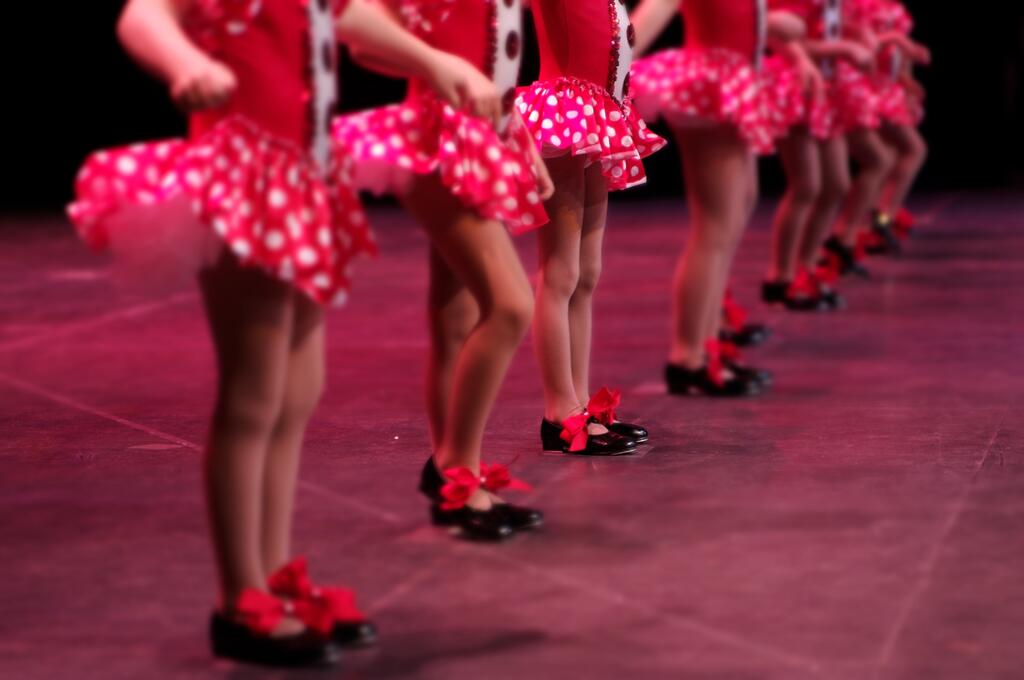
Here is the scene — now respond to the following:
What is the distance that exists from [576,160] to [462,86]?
112cm

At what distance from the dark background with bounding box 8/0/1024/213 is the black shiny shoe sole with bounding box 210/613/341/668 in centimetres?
1040

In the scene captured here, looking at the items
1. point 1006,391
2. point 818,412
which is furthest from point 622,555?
point 1006,391

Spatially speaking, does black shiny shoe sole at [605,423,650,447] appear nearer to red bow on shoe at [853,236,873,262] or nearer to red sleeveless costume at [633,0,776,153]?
red sleeveless costume at [633,0,776,153]

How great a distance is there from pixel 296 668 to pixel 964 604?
44.1 inches

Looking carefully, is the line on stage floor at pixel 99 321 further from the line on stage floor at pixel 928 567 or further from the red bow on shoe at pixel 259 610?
the red bow on shoe at pixel 259 610

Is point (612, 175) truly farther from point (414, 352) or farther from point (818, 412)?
point (414, 352)

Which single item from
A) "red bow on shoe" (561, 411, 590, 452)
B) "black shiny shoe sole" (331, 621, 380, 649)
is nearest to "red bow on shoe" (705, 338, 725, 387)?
"red bow on shoe" (561, 411, 590, 452)

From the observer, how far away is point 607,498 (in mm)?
3619

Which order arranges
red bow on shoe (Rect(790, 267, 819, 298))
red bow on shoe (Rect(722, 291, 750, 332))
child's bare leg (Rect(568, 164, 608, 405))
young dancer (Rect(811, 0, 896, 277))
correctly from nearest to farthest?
child's bare leg (Rect(568, 164, 608, 405))
red bow on shoe (Rect(722, 291, 750, 332))
young dancer (Rect(811, 0, 896, 277))
red bow on shoe (Rect(790, 267, 819, 298))

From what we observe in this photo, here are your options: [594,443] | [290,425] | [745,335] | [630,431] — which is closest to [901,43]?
[745,335]

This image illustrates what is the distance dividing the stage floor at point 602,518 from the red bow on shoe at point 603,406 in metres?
0.15

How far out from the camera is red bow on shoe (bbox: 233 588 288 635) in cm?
252

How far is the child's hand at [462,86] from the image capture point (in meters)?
2.78

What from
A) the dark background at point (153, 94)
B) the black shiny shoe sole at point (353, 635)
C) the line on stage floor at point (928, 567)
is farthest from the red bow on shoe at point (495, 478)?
the dark background at point (153, 94)
